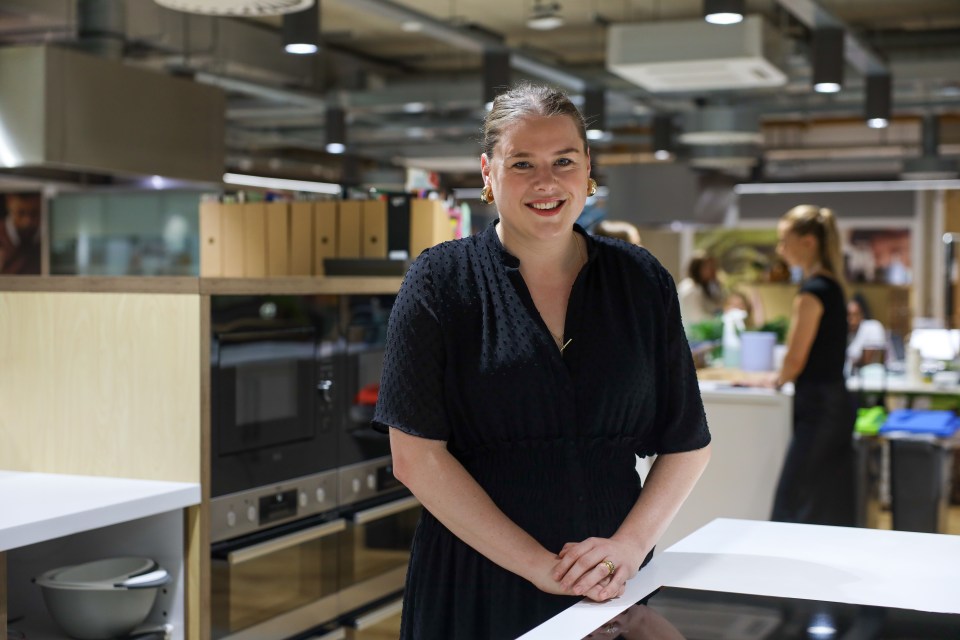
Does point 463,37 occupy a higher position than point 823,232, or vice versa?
point 463,37

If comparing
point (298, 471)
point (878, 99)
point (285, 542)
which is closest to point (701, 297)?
point (878, 99)

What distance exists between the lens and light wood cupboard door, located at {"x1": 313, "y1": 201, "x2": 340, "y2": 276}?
4055 millimetres

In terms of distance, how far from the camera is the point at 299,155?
16.7 meters

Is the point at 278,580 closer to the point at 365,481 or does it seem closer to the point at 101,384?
the point at 365,481

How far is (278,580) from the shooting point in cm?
326

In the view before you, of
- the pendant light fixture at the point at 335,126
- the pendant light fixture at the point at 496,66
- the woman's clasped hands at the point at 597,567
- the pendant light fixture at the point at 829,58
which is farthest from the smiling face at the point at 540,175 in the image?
the pendant light fixture at the point at 335,126

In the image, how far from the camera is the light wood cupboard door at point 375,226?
4059 mm

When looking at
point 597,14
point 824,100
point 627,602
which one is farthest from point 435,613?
point 824,100

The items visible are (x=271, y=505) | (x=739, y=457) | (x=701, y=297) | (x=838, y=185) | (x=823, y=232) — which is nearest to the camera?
(x=271, y=505)

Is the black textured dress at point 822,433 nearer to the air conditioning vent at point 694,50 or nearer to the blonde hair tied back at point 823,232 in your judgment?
the blonde hair tied back at point 823,232

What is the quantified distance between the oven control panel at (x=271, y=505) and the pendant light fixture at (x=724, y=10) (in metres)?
3.10

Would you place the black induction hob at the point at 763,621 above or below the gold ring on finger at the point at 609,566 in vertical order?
below

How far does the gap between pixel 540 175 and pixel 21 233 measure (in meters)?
9.57

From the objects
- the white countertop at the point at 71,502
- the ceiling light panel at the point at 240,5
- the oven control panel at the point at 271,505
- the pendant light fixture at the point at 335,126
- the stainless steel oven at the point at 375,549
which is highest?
the pendant light fixture at the point at 335,126
